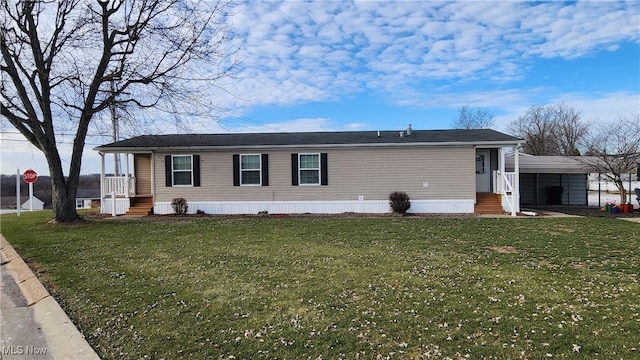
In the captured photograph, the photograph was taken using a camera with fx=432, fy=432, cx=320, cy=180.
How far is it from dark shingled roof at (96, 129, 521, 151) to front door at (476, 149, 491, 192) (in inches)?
38.2

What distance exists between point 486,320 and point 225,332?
253 centimetres

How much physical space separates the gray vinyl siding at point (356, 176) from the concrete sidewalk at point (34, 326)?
984 cm

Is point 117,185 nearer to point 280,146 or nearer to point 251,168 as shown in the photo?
point 251,168

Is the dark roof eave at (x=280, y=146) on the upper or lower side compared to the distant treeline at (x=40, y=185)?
upper

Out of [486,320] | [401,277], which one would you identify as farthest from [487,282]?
[486,320]

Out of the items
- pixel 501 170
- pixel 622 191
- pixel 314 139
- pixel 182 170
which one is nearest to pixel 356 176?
pixel 314 139

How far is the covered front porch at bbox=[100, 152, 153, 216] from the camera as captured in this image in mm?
16984

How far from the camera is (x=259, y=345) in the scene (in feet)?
12.5

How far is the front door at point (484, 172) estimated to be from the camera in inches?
682

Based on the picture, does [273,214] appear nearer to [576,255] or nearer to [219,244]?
[219,244]

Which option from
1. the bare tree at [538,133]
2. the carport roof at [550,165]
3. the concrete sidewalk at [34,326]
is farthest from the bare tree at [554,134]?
the concrete sidewalk at [34,326]

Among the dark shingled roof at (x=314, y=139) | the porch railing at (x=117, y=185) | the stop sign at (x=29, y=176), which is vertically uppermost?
the dark shingled roof at (x=314, y=139)

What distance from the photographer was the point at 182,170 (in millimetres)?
16781

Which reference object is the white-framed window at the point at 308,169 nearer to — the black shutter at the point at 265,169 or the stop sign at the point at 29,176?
the black shutter at the point at 265,169
